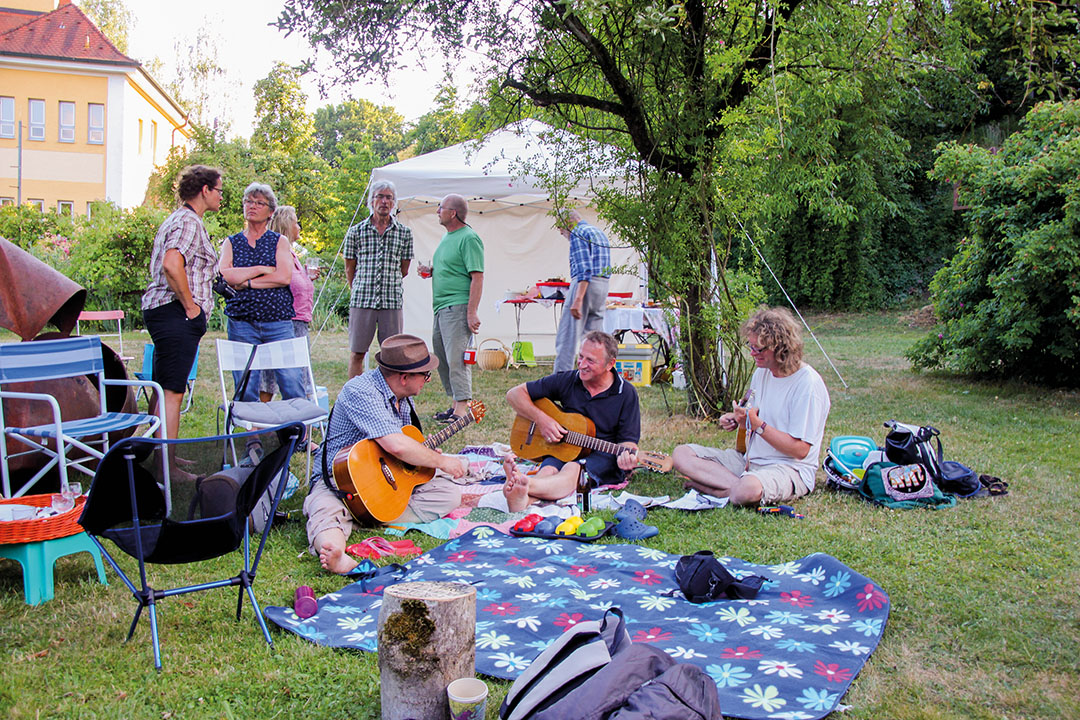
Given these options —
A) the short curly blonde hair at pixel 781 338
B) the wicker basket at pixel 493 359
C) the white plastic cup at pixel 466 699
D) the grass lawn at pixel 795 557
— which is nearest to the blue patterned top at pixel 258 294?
the grass lawn at pixel 795 557

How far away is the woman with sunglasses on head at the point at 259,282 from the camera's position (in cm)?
543

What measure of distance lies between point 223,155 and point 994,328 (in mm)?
20987

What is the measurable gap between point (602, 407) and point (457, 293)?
2485 mm

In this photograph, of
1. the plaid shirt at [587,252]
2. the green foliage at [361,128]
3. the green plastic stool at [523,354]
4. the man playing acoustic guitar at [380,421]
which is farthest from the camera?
the green foliage at [361,128]

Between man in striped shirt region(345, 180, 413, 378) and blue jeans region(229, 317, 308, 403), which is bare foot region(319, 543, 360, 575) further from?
man in striped shirt region(345, 180, 413, 378)

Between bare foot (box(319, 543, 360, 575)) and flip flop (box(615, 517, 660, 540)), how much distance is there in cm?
139

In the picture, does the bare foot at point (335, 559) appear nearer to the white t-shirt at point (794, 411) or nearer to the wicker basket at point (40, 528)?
the wicker basket at point (40, 528)

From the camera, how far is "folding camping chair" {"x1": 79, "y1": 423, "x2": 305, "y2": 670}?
101 inches

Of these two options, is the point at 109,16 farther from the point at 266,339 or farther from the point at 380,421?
the point at 380,421

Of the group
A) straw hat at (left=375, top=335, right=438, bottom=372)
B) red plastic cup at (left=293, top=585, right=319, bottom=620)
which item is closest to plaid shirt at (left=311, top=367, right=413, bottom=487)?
straw hat at (left=375, top=335, right=438, bottom=372)

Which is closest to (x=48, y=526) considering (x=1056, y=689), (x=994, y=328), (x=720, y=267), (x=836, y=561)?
(x=836, y=561)

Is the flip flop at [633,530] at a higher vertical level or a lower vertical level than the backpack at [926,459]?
lower

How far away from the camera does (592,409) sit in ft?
16.1

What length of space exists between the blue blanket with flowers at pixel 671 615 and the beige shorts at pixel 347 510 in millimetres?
487
